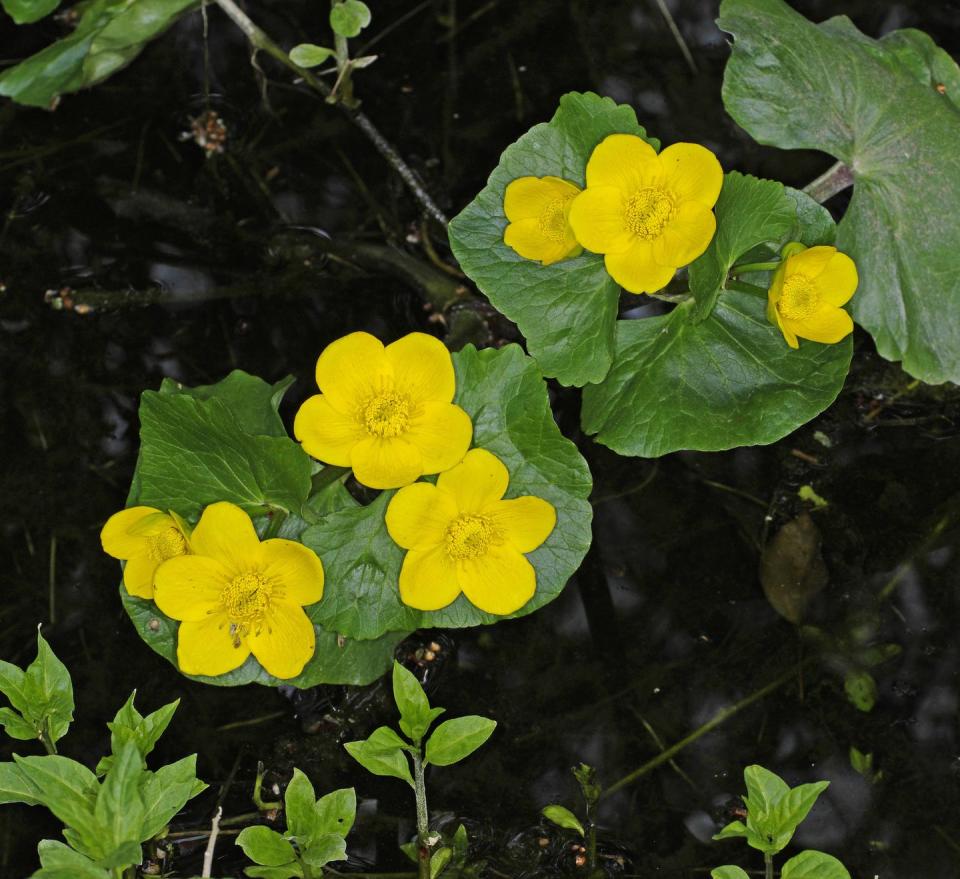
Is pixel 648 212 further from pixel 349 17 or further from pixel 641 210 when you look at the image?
pixel 349 17

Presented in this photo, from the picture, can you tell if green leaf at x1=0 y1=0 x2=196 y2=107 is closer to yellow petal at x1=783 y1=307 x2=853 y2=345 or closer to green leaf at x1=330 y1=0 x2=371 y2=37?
green leaf at x1=330 y1=0 x2=371 y2=37

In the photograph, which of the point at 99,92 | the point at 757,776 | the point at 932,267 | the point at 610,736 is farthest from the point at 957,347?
the point at 99,92

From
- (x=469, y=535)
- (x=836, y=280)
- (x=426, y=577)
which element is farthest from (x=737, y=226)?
(x=426, y=577)

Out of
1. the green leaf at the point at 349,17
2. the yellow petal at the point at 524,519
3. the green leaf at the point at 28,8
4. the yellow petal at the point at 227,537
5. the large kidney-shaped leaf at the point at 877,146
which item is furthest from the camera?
the green leaf at the point at 28,8

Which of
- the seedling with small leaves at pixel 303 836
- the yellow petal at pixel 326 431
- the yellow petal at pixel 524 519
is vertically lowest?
the seedling with small leaves at pixel 303 836

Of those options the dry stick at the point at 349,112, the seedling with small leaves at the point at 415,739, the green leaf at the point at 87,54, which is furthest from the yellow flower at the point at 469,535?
the green leaf at the point at 87,54

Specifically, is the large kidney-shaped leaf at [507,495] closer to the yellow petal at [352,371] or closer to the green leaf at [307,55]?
the yellow petal at [352,371]

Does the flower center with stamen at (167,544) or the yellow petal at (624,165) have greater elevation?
the yellow petal at (624,165)

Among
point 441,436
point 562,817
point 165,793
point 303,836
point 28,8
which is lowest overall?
point 562,817
